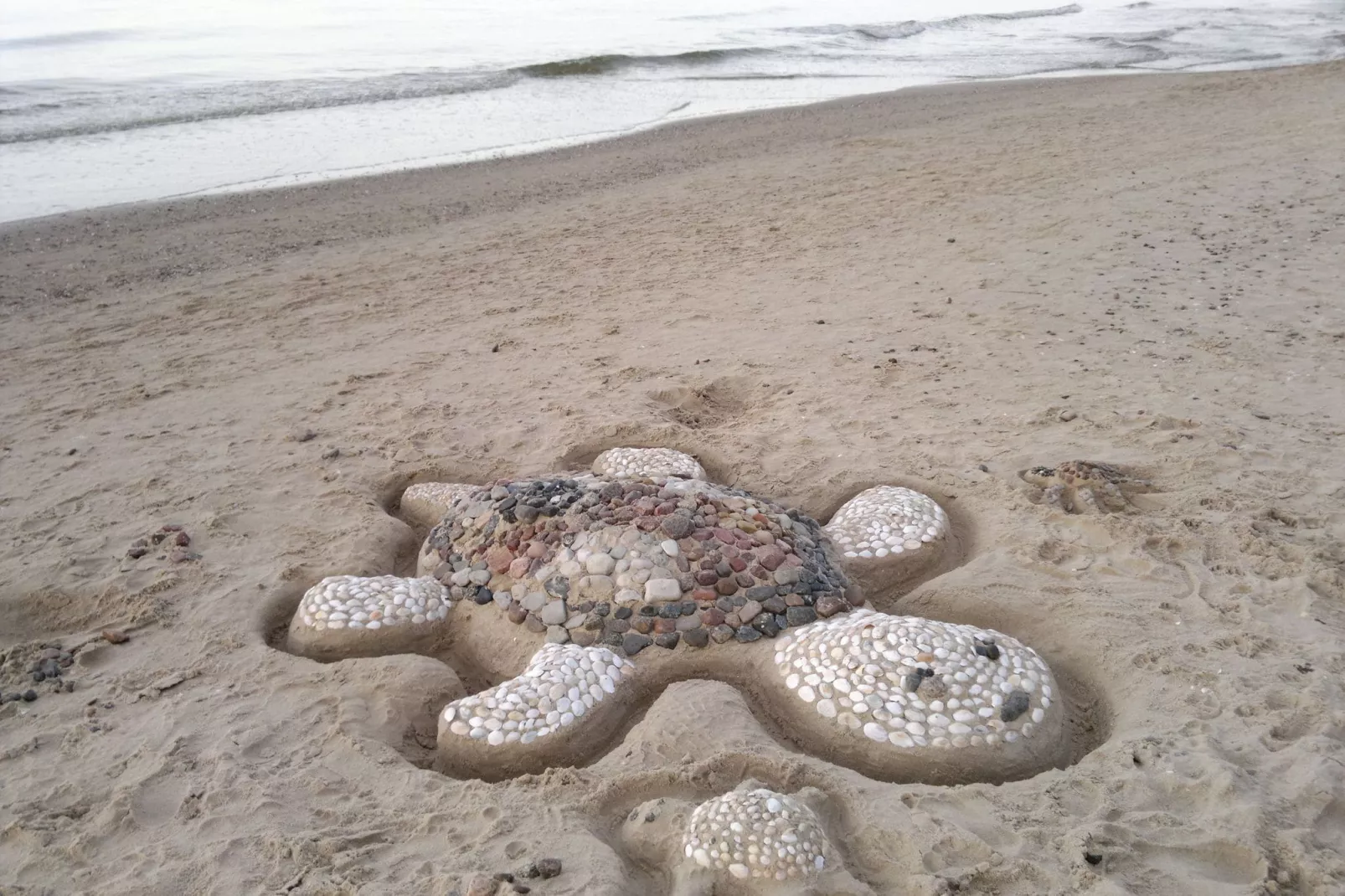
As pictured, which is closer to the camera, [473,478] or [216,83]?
[473,478]

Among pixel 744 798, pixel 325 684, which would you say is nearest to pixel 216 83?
pixel 325 684

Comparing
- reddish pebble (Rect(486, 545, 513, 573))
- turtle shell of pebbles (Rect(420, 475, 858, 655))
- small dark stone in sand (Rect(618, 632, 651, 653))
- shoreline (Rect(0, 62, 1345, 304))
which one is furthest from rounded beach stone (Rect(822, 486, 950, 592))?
shoreline (Rect(0, 62, 1345, 304))

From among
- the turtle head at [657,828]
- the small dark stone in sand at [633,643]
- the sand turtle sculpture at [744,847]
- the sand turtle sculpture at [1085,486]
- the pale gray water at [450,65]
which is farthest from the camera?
the pale gray water at [450,65]

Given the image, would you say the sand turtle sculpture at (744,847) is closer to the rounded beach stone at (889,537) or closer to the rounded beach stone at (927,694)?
the rounded beach stone at (927,694)

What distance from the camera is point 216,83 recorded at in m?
17.1

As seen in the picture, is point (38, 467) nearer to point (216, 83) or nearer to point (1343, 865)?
point (1343, 865)

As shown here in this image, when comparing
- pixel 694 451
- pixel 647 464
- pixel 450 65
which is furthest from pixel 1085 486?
pixel 450 65

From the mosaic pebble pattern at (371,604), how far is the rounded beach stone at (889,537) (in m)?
1.66

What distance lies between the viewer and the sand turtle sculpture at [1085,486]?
4195 millimetres

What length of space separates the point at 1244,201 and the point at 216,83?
16.5 meters

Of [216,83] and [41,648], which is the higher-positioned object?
[216,83]

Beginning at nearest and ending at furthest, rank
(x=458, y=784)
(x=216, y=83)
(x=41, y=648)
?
1. (x=458, y=784)
2. (x=41, y=648)
3. (x=216, y=83)

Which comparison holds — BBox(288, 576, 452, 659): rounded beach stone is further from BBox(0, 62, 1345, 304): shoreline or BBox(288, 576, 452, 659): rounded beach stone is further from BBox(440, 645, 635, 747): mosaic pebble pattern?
BBox(0, 62, 1345, 304): shoreline

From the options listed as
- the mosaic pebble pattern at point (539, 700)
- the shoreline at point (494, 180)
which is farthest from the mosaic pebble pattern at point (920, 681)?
the shoreline at point (494, 180)
